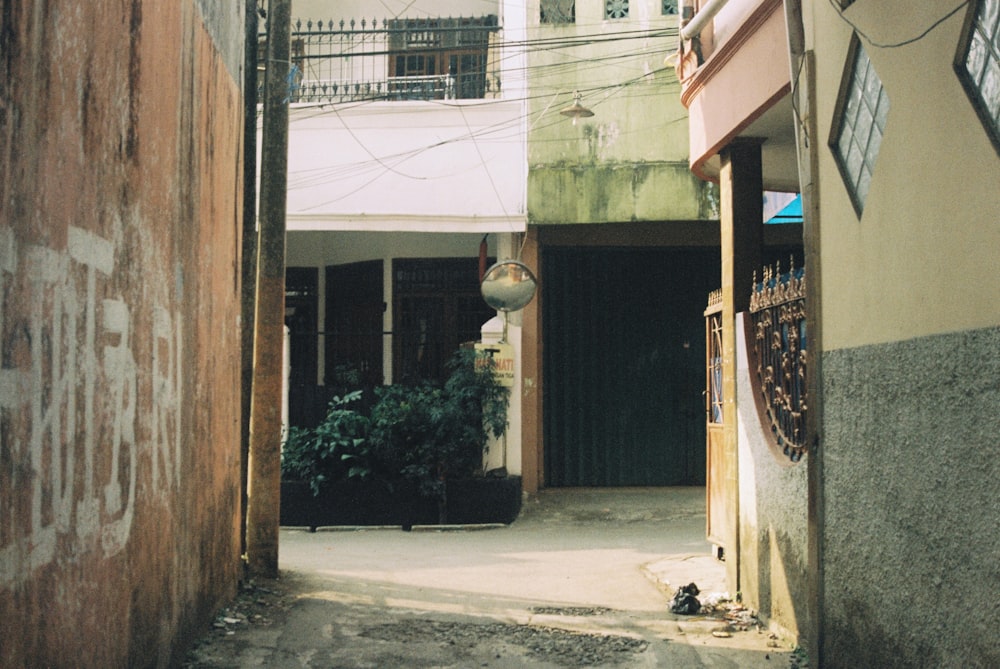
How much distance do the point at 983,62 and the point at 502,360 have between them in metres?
10.4

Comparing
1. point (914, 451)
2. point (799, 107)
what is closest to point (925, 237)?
point (914, 451)

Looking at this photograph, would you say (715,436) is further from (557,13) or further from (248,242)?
(557,13)

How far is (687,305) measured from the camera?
16156mm

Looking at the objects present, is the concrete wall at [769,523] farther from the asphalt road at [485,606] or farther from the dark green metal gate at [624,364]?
the dark green metal gate at [624,364]

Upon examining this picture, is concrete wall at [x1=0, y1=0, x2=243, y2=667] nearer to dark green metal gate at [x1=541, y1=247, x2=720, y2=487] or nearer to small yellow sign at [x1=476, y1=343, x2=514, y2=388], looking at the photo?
small yellow sign at [x1=476, y1=343, x2=514, y2=388]

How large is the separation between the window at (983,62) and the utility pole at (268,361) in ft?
18.8

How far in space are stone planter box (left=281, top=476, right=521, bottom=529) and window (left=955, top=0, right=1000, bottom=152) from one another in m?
10.0

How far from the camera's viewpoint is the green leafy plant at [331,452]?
13492 mm

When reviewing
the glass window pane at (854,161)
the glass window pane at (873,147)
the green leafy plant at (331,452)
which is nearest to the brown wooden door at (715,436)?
the glass window pane at (854,161)

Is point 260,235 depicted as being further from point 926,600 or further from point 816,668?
point 926,600

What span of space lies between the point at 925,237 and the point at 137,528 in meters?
3.83

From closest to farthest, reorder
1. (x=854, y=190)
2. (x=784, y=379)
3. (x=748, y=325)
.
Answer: (x=854, y=190), (x=784, y=379), (x=748, y=325)

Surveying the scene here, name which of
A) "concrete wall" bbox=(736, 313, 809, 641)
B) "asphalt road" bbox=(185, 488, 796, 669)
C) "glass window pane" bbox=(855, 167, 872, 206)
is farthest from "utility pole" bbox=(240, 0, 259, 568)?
"glass window pane" bbox=(855, 167, 872, 206)

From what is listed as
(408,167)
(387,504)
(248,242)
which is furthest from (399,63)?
(248,242)
